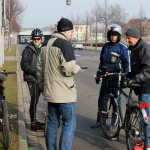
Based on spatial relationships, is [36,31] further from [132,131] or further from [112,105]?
[132,131]

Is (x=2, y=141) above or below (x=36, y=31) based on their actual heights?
below

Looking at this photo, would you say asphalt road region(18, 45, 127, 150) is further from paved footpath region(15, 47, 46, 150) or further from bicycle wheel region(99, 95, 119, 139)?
bicycle wheel region(99, 95, 119, 139)

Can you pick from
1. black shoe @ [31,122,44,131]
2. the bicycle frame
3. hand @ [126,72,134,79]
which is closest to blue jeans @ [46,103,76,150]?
the bicycle frame

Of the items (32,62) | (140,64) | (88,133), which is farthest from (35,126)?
(140,64)

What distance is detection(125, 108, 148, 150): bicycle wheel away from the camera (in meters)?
3.99

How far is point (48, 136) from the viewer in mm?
3867

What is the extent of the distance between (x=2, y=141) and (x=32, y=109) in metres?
0.91

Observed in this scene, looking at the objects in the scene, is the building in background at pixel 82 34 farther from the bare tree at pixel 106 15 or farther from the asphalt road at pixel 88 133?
the asphalt road at pixel 88 133

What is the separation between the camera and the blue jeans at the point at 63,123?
3738mm

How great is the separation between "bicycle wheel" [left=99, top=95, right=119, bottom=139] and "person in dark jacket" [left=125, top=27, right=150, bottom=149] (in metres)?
0.69

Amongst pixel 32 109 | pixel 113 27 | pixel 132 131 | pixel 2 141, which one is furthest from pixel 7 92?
pixel 132 131

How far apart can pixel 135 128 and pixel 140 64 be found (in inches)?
34.1

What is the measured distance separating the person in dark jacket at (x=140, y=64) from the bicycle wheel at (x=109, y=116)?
688 mm

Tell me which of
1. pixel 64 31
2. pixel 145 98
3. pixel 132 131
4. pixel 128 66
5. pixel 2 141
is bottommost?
pixel 2 141
